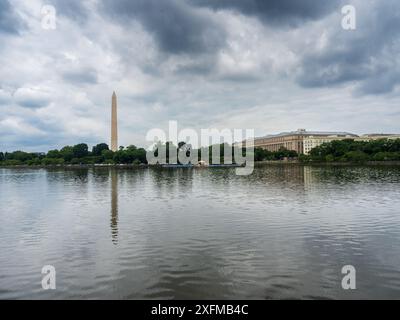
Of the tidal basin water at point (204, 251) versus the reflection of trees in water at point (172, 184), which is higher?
the reflection of trees in water at point (172, 184)

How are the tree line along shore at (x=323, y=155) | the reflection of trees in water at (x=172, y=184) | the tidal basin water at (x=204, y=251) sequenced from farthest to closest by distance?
1. the tree line along shore at (x=323, y=155)
2. the reflection of trees in water at (x=172, y=184)
3. the tidal basin water at (x=204, y=251)

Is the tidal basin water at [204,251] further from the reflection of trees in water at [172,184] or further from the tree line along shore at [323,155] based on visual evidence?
the tree line along shore at [323,155]

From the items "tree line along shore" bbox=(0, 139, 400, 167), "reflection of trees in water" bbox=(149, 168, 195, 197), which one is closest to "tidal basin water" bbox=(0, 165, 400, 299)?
"reflection of trees in water" bbox=(149, 168, 195, 197)

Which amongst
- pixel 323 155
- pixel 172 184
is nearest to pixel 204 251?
pixel 172 184

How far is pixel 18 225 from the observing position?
70.6ft

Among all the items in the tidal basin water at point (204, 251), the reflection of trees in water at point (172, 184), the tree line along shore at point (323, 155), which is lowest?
the tidal basin water at point (204, 251)

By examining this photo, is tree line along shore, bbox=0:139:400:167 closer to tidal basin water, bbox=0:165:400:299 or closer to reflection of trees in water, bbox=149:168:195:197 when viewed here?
reflection of trees in water, bbox=149:168:195:197

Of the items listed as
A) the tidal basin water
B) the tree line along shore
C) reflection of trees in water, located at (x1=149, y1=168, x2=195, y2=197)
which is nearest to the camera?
the tidal basin water

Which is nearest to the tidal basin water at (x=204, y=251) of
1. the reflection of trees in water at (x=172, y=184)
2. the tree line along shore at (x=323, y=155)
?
the reflection of trees in water at (x=172, y=184)

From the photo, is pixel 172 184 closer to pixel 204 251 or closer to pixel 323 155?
pixel 204 251

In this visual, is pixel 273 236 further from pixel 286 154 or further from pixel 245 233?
pixel 286 154

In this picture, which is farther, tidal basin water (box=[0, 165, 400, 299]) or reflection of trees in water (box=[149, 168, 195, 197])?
reflection of trees in water (box=[149, 168, 195, 197])

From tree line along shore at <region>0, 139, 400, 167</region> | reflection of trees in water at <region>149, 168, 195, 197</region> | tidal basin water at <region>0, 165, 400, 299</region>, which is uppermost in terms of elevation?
tree line along shore at <region>0, 139, 400, 167</region>
